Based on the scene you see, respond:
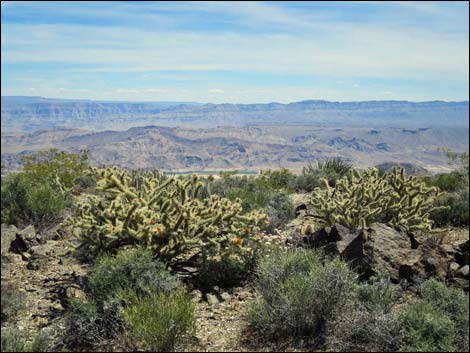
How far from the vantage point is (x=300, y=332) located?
535 cm

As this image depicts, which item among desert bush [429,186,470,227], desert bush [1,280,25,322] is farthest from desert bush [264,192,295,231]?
desert bush [1,280,25,322]

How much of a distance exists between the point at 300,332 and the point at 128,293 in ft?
6.86

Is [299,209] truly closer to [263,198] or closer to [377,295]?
[263,198]

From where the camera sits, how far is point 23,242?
8555mm

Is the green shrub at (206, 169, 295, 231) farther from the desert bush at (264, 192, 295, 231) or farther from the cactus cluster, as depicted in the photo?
the cactus cluster

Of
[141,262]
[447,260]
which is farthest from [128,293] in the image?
[447,260]

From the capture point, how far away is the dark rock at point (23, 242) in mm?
8500

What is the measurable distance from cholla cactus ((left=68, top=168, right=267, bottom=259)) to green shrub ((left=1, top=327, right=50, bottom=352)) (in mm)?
2038

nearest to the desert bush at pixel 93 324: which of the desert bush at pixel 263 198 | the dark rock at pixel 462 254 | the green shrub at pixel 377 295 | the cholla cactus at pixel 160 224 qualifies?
the cholla cactus at pixel 160 224

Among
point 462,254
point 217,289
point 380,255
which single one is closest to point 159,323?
point 217,289

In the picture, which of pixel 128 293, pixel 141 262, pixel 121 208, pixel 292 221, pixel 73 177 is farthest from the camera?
pixel 73 177

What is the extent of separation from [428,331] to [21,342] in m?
4.16

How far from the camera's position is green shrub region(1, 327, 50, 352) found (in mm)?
4700

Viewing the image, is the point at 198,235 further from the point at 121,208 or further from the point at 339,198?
the point at 339,198
